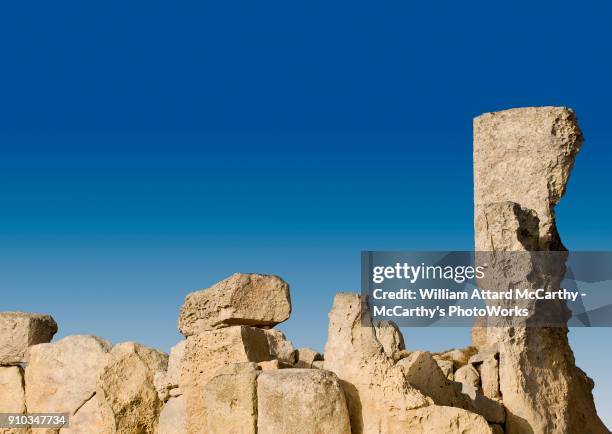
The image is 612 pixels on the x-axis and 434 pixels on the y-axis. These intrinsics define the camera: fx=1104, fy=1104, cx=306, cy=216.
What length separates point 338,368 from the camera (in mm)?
10938

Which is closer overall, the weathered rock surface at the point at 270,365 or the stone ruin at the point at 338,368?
the stone ruin at the point at 338,368

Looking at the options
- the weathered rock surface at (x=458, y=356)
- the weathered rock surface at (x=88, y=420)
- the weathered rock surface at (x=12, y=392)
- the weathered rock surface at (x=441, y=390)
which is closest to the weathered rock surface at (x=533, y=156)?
the weathered rock surface at (x=458, y=356)

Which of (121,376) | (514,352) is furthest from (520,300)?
(121,376)

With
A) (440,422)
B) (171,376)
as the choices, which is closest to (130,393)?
(171,376)

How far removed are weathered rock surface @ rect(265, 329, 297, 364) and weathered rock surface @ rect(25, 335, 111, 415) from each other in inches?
106

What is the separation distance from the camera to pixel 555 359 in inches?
502

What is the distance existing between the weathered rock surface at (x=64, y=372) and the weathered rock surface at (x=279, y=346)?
2.69 meters

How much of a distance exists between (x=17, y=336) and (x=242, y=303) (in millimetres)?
4203

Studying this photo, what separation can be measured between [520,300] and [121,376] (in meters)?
4.85

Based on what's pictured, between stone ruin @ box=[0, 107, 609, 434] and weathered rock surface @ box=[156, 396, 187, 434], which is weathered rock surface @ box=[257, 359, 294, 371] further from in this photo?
weathered rock surface @ box=[156, 396, 187, 434]

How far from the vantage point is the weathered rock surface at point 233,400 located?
1075 cm

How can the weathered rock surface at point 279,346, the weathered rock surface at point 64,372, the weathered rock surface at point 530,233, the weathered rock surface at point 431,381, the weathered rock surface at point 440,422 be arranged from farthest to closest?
1. the weathered rock surface at point 64,372
2. the weathered rock surface at point 279,346
3. the weathered rock surface at point 530,233
4. the weathered rock surface at point 431,381
5. the weathered rock surface at point 440,422

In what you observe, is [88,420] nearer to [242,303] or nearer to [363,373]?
[242,303]

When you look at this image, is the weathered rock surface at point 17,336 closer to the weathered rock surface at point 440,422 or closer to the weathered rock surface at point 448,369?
the weathered rock surface at point 448,369
